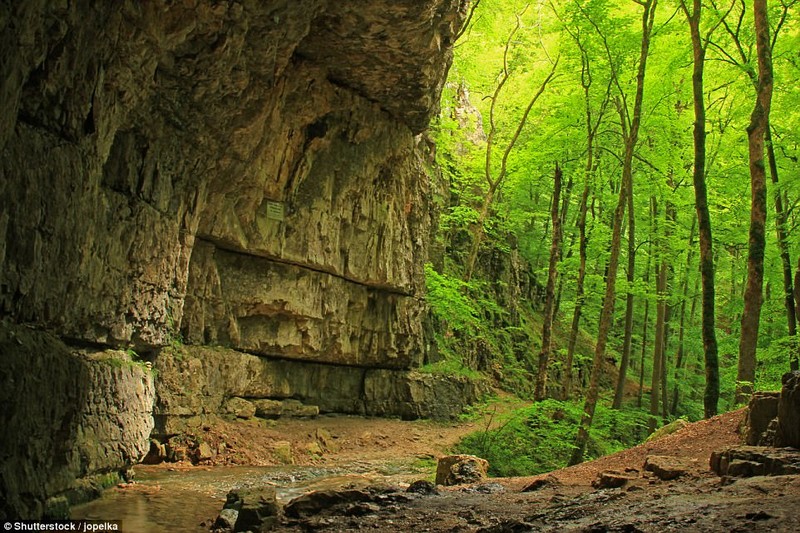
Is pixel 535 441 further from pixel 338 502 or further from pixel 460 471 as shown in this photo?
pixel 338 502

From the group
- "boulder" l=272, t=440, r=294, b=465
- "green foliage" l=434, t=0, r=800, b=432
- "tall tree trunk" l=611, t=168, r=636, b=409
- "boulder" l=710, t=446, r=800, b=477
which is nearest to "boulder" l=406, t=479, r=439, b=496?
"boulder" l=710, t=446, r=800, b=477

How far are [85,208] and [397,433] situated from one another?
493 inches

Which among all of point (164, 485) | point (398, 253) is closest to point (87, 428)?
point (164, 485)

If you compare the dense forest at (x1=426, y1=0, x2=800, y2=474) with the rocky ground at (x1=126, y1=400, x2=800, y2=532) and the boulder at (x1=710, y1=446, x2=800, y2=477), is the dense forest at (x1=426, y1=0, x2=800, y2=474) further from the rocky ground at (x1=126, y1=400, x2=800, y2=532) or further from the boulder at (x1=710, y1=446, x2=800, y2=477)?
the boulder at (x1=710, y1=446, x2=800, y2=477)

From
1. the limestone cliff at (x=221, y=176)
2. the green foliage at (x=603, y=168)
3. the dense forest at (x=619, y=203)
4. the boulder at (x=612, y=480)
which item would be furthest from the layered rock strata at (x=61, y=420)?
the green foliage at (x=603, y=168)

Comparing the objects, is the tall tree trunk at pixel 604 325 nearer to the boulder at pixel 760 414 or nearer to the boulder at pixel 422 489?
the boulder at pixel 760 414

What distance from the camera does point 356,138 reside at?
1669 cm

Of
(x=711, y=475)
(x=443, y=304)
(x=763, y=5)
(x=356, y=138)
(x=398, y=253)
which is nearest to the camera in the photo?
(x=711, y=475)

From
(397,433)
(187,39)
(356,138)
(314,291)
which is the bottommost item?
(397,433)

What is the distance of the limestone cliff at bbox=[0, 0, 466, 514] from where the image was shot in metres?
6.36

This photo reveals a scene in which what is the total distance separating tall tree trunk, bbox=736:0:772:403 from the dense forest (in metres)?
0.03

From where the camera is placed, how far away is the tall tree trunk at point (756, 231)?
10570 millimetres

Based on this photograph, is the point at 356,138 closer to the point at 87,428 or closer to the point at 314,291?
the point at 314,291

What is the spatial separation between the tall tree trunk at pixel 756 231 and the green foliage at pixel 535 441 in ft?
12.4
